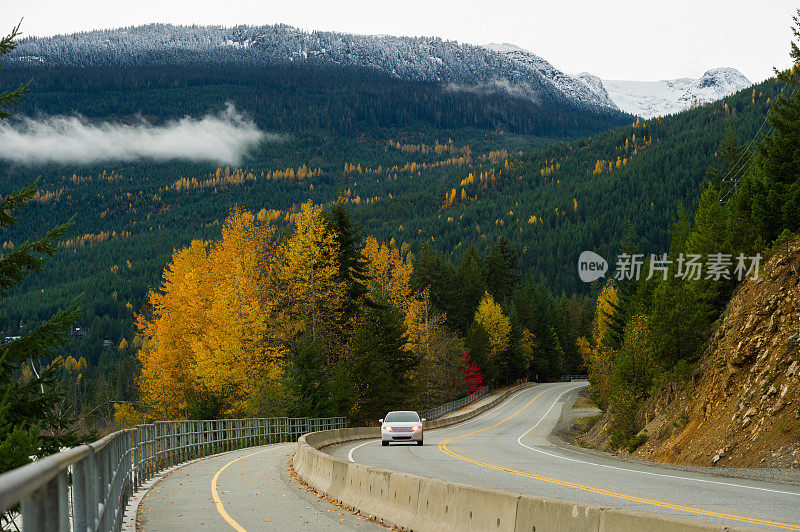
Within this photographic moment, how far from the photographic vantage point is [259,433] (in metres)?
36.8

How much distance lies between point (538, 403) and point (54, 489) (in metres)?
79.9

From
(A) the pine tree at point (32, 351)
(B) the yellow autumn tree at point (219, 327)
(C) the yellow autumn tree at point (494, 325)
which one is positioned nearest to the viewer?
(A) the pine tree at point (32, 351)

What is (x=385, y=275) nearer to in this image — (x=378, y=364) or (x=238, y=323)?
(x=378, y=364)

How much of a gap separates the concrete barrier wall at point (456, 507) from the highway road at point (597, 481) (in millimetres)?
3253

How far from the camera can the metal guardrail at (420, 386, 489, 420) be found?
65438mm

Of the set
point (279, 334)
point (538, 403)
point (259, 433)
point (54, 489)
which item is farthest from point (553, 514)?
point (538, 403)

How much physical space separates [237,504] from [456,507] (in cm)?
629

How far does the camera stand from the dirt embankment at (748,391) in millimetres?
24234

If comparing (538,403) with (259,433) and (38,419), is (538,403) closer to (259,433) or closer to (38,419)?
(259,433)

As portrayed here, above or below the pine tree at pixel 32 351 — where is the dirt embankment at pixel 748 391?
below

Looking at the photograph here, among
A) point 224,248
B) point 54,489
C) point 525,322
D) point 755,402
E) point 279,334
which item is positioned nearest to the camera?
point 54,489

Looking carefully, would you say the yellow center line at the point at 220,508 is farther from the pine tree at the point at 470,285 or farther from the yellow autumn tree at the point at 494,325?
the pine tree at the point at 470,285

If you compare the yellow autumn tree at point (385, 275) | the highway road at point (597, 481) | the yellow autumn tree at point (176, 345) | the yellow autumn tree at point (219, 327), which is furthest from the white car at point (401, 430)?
the yellow autumn tree at point (385, 275)

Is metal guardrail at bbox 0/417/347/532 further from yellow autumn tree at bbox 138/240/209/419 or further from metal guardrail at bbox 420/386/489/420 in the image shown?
metal guardrail at bbox 420/386/489/420
